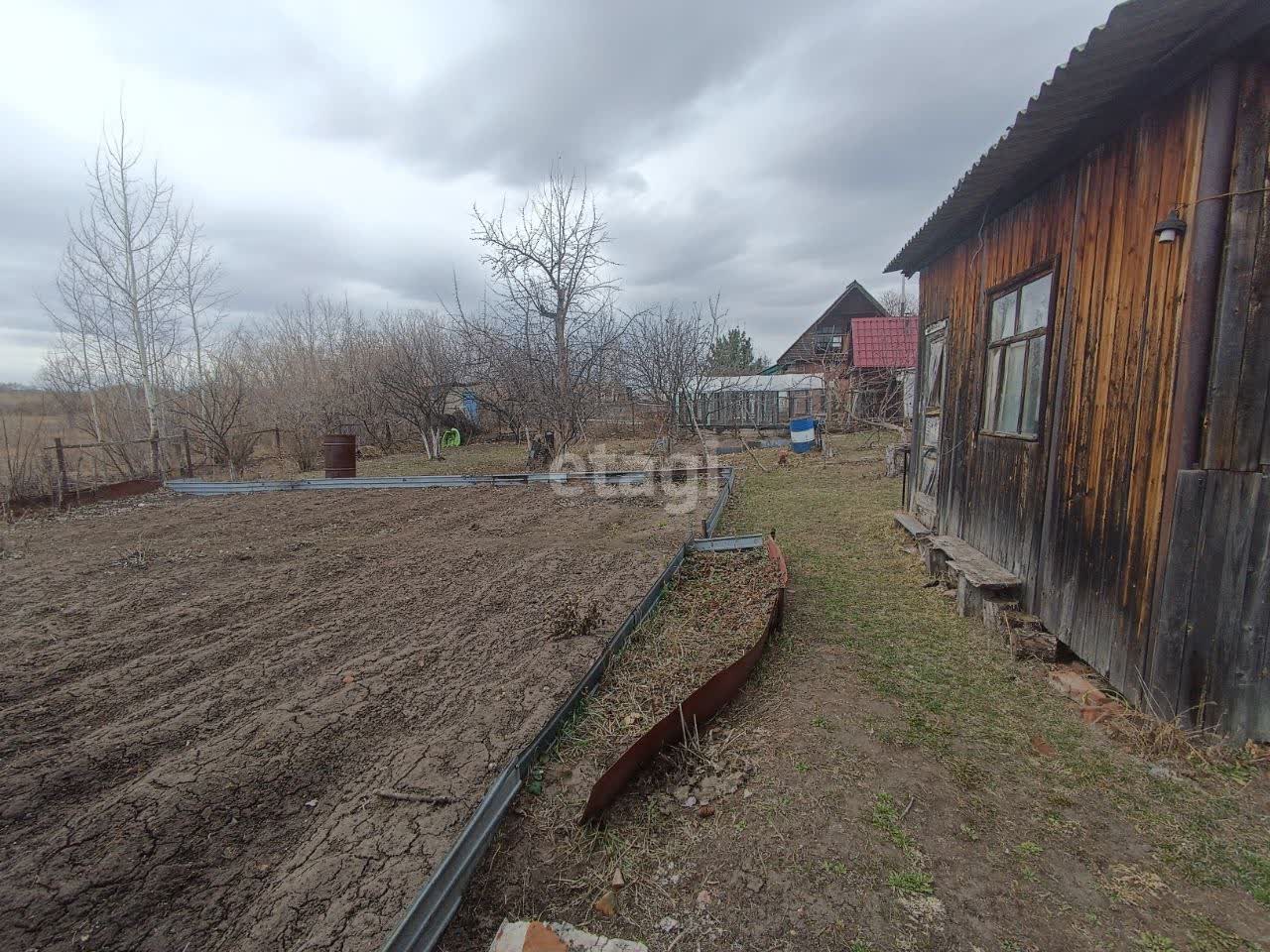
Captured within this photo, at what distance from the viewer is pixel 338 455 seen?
1205 centimetres

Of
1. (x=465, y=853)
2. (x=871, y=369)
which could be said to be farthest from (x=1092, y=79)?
(x=871, y=369)

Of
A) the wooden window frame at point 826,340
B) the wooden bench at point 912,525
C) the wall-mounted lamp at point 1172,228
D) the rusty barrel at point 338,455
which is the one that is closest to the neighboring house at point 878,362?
the wooden window frame at point 826,340

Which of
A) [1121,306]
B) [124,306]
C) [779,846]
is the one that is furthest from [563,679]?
[124,306]


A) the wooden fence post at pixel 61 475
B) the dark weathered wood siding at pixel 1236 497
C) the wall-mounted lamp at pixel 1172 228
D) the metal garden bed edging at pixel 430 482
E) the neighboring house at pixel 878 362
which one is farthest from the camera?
the neighboring house at pixel 878 362

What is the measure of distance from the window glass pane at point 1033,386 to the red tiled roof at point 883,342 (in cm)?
1519

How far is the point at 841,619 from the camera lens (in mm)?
3801

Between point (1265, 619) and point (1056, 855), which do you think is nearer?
point (1056, 855)

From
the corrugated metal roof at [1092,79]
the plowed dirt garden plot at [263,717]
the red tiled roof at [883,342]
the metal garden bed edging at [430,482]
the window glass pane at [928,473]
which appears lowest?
the plowed dirt garden plot at [263,717]

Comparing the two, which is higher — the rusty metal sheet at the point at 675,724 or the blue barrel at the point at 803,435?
the blue barrel at the point at 803,435

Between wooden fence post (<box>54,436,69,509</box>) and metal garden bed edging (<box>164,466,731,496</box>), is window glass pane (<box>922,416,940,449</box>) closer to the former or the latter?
metal garden bed edging (<box>164,466,731,496</box>)

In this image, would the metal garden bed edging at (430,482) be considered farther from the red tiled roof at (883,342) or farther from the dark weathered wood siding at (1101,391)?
the red tiled roof at (883,342)

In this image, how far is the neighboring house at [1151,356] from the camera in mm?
2174

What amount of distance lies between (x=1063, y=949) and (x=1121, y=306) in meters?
2.84

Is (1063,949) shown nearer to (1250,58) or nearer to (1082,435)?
(1082,435)
